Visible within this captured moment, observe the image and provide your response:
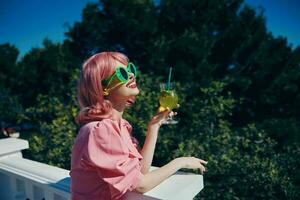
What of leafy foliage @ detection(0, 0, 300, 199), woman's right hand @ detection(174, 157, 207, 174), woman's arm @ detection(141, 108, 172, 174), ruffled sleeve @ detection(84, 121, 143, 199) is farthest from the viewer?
leafy foliage @ detection(0, 0, 300, 199)

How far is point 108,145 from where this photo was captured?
4.03 feet

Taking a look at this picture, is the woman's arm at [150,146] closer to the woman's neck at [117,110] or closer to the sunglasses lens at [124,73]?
the woman's neck at [117,110]

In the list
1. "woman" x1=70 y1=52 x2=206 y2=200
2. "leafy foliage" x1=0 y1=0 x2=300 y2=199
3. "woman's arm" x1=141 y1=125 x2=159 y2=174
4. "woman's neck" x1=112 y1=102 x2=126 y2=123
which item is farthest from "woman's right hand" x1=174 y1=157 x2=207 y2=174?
"leafy foliage" x1=0 y1=0 x2=300 y2=199

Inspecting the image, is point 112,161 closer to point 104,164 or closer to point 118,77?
point 104,164

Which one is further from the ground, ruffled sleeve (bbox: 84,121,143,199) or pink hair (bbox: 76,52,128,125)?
pink hair (bbox: 76,52,128,125)

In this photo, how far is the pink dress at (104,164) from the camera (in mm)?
1208

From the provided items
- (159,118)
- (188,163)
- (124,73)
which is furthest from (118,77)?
(188,163)

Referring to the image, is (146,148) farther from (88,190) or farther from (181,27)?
(181,27)

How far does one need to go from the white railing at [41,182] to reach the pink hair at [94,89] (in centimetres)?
42

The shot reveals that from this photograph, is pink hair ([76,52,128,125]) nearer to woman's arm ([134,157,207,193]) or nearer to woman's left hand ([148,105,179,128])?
woman's left hand ([148,105,179,128])

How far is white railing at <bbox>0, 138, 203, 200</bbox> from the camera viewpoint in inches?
49.0

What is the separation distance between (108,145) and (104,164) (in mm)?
80

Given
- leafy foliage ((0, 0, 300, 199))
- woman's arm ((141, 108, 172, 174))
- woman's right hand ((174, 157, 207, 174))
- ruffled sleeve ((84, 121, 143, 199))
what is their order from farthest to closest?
leafy foliage ((0, 0, 300, 199)) < woman's arm ((141, 108, 172, 174)) < woman's right hand ((174, 157, 207, 174)) < ruffled sleeve ((84, 121, 143, 199))

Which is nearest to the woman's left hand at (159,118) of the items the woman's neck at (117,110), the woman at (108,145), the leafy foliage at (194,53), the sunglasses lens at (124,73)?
the woman at (108,145)
